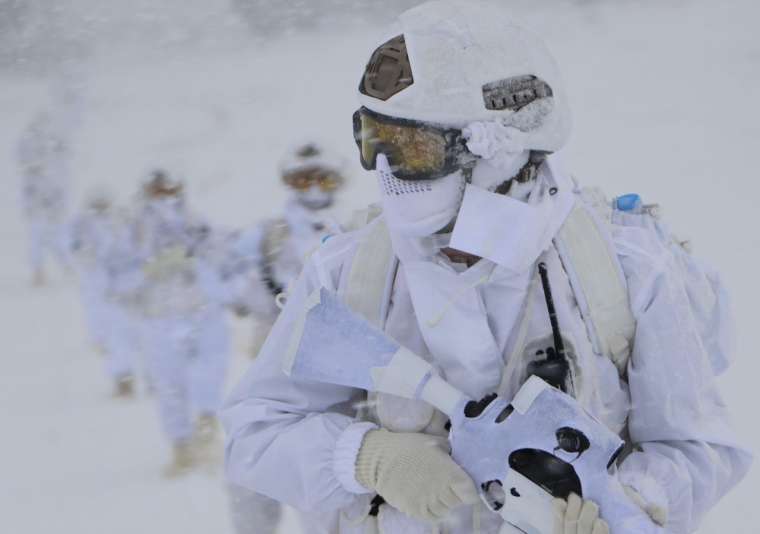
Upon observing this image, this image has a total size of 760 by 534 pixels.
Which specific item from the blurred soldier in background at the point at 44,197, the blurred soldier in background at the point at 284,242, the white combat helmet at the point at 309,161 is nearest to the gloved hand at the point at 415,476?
the blurred soldier in background at the point at 284,242

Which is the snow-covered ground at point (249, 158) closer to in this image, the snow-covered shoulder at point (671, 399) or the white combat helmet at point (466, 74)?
the snow-covered shoulder at point (671, 399)

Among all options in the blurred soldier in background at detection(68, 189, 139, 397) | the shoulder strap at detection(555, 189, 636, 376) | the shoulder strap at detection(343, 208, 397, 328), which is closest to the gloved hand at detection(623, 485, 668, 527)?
the shoulder strap at detection(555, 189, 636, 376)

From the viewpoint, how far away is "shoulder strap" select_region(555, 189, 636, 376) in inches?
54.2

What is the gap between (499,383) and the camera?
1.40 meters

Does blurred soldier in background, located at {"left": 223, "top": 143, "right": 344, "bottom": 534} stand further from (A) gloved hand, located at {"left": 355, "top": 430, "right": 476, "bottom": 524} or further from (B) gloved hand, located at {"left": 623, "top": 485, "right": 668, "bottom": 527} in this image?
(B) gloved hand, located at {"left": 623, "top": 485, "right": 668, "bottom": 527}

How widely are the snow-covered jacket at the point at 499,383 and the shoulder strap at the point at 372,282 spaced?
17mm

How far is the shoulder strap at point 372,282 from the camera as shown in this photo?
1.45 meters

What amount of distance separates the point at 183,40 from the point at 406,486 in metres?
7.84

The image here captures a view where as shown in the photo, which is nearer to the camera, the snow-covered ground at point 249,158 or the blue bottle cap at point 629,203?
the blue bottle cap at point 629,203

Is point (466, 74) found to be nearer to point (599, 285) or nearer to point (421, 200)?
point (421, 200)

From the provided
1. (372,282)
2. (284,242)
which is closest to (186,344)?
(284,242)

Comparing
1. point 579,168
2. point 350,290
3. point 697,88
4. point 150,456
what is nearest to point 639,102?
point 697,88

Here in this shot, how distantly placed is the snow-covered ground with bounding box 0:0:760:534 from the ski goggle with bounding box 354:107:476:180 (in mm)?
2089

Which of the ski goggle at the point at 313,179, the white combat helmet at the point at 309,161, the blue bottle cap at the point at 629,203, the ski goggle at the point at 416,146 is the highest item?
the ski goggle at the point at 416,146
